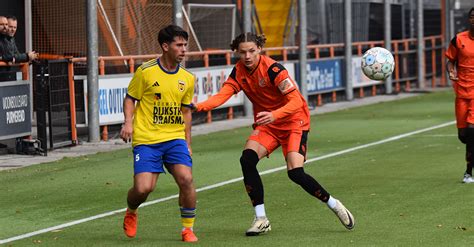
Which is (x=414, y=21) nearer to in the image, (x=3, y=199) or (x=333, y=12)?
(x=333, y=12)

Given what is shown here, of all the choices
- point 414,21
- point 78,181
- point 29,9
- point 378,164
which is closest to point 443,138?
point 378,164

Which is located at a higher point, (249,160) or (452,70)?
(452,70)

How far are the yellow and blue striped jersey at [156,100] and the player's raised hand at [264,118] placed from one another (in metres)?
0.60

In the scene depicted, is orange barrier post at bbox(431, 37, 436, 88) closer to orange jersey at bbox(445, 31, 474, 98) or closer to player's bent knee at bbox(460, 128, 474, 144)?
orange jersey at bbox(445, 31, 474, 98)

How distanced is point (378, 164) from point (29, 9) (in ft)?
34.8

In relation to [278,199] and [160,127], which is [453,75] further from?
[160,127]

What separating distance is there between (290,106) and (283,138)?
0.50 meters

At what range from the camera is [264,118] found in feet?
33.1

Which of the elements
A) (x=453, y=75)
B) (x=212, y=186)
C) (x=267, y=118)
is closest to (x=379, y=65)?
(x=453, y=75)

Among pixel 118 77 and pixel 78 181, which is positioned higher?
pixel 118 77

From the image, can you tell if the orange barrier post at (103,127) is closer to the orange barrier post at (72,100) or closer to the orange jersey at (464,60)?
the orange barrier post at (72,100)

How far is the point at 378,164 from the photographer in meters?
16.4

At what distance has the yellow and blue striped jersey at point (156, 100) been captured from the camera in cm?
1003

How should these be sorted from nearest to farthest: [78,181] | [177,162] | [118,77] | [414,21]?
[177,162] → [78,181] → [118,77] → [414,21]
